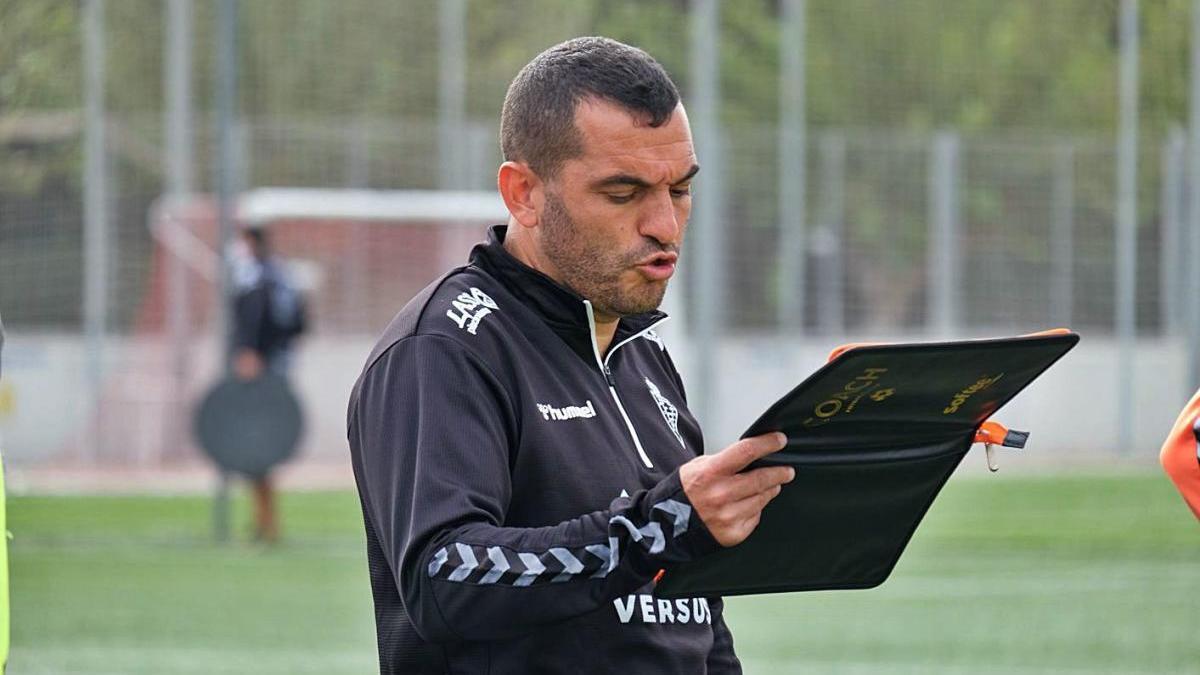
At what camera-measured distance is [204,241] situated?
1905 centimetres

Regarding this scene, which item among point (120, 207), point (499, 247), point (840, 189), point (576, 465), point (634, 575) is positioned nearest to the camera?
point (634, 575)

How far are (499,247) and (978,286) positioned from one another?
16.3 metres

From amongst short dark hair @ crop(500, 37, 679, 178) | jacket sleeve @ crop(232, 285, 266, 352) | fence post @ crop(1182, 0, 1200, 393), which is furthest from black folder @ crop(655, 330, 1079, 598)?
fence post @ crop(1182, 0, 1200, 393)

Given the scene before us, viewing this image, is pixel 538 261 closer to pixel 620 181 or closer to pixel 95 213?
pixel 620 181

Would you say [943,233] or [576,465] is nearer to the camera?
[576,465]

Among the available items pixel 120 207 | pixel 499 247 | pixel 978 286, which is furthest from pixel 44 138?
pixel 499 247

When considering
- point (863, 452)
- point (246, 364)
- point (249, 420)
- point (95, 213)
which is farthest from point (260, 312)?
point (863, 452)

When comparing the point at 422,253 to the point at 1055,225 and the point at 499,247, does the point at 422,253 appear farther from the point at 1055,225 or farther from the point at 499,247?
the point at 499,247

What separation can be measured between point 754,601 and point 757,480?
28.5ft

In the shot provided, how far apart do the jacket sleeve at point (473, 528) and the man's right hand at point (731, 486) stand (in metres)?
0.02

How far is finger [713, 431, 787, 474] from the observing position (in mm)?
2600

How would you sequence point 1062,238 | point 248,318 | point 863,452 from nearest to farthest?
point 863,452 → point 248,318 → point 1062,238

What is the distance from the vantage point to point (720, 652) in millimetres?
3268

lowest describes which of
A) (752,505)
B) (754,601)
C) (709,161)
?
(754,601)
